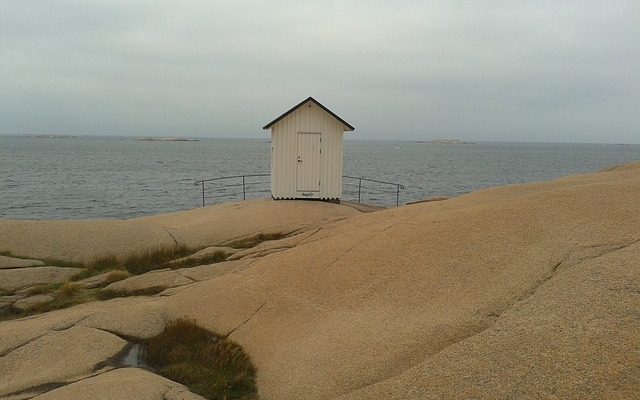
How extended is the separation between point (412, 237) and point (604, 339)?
190 inches

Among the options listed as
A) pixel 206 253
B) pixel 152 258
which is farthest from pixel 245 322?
pixel 152 258

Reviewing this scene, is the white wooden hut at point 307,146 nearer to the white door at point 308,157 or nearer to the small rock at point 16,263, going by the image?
the white door at point 308,157

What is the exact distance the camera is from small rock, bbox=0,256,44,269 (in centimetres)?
1270

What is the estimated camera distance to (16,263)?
1290 centimetres

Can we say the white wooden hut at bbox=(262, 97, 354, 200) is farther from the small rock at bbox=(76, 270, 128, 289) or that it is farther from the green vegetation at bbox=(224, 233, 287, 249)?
the small rock at bbox=(76, 270, 128, 289)

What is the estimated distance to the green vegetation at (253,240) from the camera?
48.0 feet

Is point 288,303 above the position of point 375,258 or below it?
below

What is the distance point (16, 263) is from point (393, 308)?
35.3 ft

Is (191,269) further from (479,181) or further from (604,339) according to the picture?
(479,181)

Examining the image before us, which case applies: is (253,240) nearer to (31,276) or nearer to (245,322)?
(31,276)

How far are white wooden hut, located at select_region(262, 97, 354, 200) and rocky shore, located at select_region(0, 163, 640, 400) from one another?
772cm

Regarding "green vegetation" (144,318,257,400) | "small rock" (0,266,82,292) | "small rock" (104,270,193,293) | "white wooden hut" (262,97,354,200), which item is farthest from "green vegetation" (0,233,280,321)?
"white wooden hut" (262,97,354,200)

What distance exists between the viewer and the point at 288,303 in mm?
8570

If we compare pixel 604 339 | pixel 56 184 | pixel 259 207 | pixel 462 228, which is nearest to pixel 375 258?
pixel 462 228
